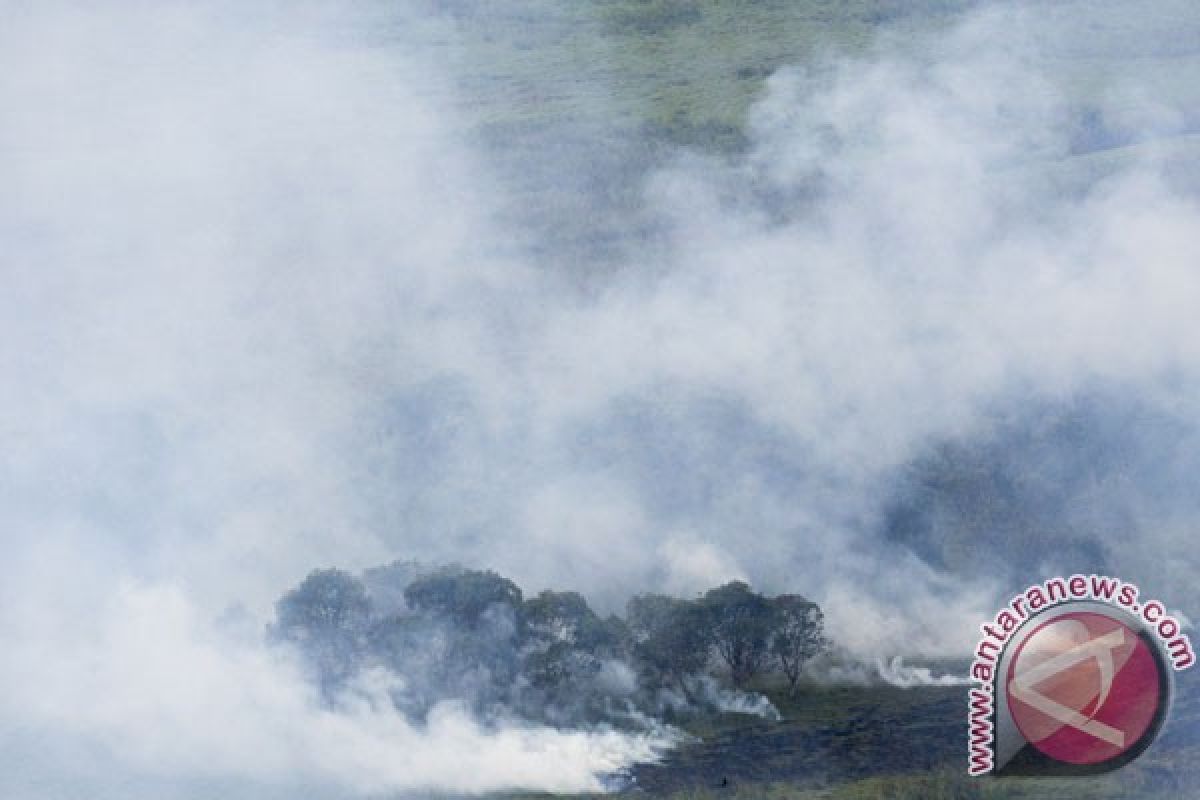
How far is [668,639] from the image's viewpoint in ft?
355

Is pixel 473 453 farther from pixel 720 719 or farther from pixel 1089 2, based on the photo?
pixel 1089 2

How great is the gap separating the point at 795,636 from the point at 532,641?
15763 millimetres

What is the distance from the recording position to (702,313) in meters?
145

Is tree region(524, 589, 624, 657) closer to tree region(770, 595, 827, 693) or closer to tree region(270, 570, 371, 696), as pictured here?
tree region(770, 595, 827, 693)

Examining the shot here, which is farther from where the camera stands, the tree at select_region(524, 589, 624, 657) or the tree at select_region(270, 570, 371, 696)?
the tree at select_region(524, 589, 624, 657)

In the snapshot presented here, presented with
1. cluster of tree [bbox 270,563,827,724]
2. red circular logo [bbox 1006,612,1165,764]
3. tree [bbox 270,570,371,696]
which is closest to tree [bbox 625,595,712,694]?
cluster of tree [bbox 270,563,827,724]

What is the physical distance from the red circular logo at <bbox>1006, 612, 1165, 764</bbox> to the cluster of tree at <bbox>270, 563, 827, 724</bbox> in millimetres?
25642

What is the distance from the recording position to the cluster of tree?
104 meters

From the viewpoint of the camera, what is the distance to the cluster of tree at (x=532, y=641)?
104 m

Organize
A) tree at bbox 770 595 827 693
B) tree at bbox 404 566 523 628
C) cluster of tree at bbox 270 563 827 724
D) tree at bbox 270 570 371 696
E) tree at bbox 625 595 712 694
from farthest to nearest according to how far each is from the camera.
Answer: tree at bbox 770 595 827 693, tree at bbox 625 595 712 694, tree at bbox 404 566 523 628, tree at bbox 270 570 371 696, cluster of tree at bbox 270 563 827 724
